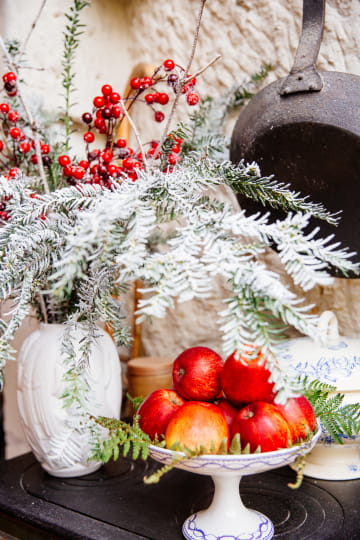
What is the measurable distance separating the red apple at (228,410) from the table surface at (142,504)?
0.17 metres

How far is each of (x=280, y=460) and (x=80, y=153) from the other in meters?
0.90

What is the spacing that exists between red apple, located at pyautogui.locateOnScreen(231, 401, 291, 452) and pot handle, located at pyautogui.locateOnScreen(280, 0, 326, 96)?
46 cm

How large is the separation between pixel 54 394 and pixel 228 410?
31 cm

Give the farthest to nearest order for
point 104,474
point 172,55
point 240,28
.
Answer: point 172,55 → point 240,28 → point 104,474

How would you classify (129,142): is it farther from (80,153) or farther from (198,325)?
(198,325)

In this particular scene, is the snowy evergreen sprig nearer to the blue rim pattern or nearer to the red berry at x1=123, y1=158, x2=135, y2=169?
the red berry at x1=123, y1=158, x2=135, y2=169

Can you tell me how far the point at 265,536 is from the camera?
2.10ft

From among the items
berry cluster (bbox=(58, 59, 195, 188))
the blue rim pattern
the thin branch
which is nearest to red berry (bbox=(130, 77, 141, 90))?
berry cluster (bbox=(58, 59, 195, 188))

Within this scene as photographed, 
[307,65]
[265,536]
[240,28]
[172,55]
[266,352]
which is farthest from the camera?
[172,55]

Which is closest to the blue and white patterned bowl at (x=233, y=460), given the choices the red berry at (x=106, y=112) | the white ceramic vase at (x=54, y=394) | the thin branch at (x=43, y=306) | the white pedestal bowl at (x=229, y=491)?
Result: the white pedestal bowl at (x=229, y=491)

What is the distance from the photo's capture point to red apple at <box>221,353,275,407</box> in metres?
0.61

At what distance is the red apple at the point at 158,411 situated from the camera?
0.62 m

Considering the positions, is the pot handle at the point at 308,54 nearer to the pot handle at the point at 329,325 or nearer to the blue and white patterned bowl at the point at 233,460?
the pot handle at the point at 329,325

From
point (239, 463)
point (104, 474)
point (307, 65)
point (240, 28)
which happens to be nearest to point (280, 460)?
point (239, 463)
